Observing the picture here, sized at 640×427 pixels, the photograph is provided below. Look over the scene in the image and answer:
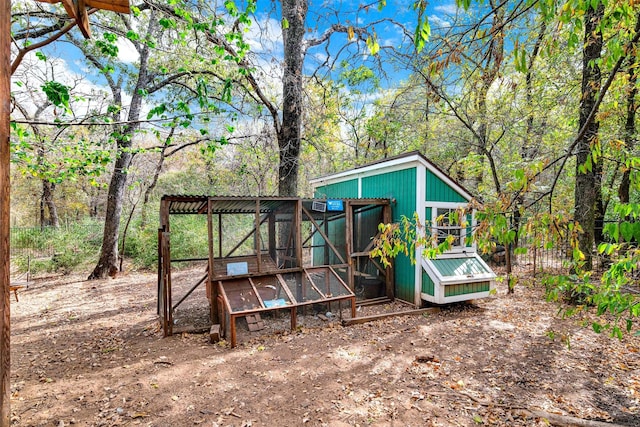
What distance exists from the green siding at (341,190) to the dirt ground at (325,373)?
13.5 feet

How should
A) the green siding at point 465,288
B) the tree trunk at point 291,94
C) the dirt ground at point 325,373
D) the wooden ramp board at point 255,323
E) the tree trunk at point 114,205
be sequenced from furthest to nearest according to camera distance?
the tree trunk at point 114,205 → the tree trunk at point 291,94 → the green siding at point 465,288 → the wooden ramp board at point 255,323 → the dirt ground at point 325,373

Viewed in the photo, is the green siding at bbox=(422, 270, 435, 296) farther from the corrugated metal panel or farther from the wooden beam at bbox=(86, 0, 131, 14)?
the wooden beam at bbox=(86, 0, 131, 14)

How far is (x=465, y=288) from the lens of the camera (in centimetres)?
668

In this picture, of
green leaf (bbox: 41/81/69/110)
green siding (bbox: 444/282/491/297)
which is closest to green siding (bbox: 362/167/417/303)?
green siding (bbox: 444/282/491/297)

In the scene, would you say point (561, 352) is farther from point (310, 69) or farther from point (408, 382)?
point (310, 69)

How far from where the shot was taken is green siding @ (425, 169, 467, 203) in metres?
6.96

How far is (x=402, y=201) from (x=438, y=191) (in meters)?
0.86

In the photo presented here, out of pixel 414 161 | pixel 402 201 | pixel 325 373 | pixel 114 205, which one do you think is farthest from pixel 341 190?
pixel 114 205

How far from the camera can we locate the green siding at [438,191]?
6961 mm

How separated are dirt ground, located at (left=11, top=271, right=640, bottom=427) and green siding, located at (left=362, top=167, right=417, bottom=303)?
3.37 feet

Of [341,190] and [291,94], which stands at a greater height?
[291,94]

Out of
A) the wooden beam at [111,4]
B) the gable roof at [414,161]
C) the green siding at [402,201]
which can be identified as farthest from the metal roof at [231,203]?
the wooden beam at [111,4]

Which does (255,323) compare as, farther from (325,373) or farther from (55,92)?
(55,92)

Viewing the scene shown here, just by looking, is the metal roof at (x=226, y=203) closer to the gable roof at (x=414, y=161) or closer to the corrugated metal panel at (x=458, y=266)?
the gable roof at (x=414, y=161)
